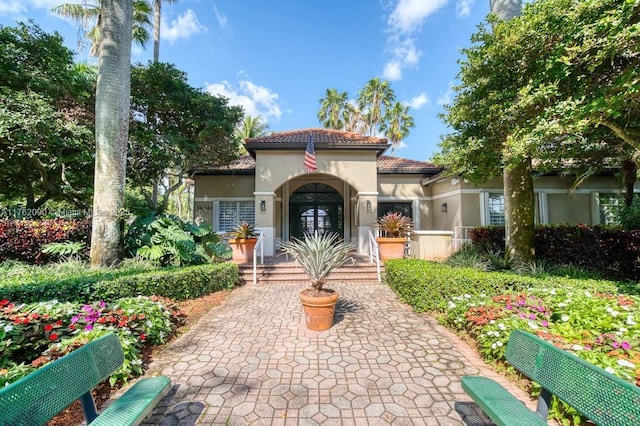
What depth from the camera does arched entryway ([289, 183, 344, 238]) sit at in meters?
15.1

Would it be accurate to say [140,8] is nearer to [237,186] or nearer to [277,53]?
[277,53]

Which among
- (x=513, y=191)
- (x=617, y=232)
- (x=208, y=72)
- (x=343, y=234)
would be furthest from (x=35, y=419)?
(x=343, y=234)

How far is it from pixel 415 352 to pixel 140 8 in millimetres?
19433

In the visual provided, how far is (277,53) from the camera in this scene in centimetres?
1263

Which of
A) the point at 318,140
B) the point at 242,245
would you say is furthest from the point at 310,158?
the point at 242,245

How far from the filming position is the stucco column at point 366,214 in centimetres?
1134

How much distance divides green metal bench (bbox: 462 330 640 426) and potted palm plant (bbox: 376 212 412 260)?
22.7 ft

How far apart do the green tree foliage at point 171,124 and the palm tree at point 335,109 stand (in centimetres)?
1670

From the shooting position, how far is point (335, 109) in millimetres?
26453

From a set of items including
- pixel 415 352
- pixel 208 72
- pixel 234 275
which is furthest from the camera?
pixel 208 72

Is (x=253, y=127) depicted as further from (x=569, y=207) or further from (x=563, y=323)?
(x=563, y=323)

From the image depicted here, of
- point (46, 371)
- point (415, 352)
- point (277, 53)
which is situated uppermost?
point (277, 53)

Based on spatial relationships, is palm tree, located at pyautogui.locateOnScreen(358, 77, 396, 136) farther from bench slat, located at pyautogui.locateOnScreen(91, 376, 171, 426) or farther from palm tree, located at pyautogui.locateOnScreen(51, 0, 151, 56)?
bench slat, located at pyautogui.locateOnScreen(91, 376, 171, 426)

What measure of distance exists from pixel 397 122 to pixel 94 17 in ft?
70.8
